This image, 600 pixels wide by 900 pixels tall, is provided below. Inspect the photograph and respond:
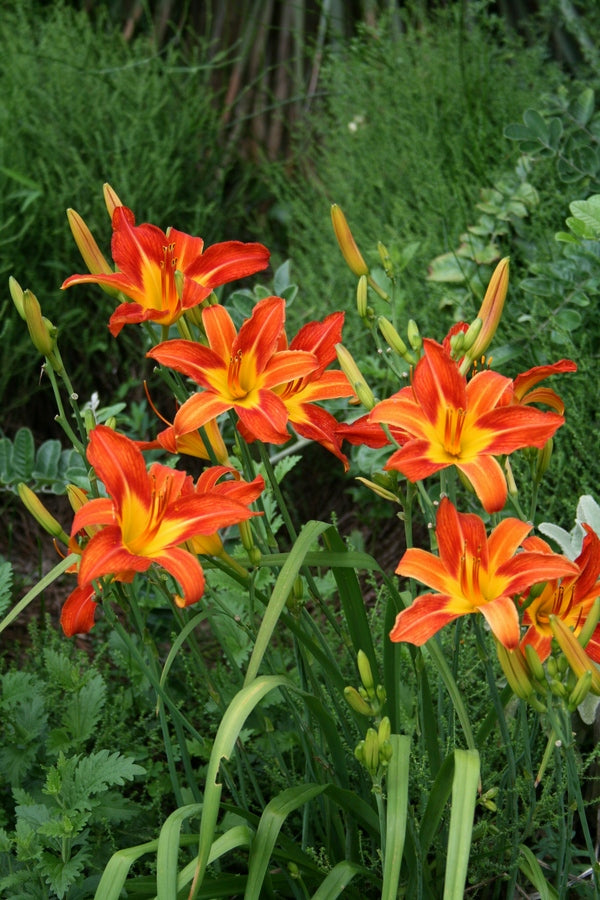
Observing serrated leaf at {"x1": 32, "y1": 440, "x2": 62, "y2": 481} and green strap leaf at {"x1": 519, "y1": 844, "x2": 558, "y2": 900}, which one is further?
serrated leaf at {"x1": 32, "y1": 440, "x2": 62, "y2": 481}

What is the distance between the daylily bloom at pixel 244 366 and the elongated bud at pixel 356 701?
0.28 meters

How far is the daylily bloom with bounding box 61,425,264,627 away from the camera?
1076mm

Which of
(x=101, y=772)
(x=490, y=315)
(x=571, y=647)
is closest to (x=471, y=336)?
(x=490, y=315)

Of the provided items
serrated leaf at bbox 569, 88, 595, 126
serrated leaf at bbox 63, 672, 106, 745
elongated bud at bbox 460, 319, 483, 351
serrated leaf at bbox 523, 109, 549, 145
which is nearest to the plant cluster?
elongated bud at bbox 460, 319, 483, 351

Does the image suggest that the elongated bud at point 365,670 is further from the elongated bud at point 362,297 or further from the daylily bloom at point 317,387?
the elongated bud at point 362,297

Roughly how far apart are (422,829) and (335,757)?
0.15 meters

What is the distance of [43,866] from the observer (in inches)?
55.1

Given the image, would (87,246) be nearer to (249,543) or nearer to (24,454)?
(249,543)

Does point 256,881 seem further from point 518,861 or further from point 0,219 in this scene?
point 0,219

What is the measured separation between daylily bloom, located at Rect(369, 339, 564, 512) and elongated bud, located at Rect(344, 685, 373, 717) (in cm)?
23

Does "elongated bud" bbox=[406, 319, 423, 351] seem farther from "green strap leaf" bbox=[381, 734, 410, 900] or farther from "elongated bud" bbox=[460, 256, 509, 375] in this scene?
"green strap leaf" bbox=[381, 734, 410, 900]

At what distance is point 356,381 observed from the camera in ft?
3.97

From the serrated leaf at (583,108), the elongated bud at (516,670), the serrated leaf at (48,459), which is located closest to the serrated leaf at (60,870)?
the elongated bud at (516,670)

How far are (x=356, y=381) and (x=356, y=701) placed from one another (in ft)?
1.19
